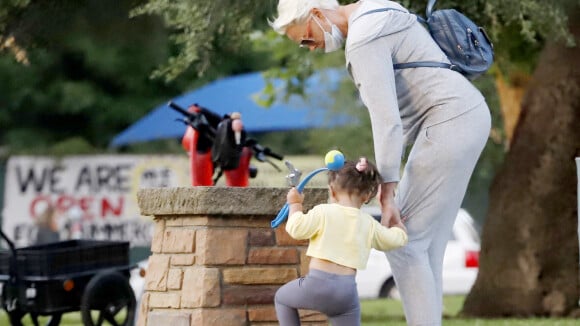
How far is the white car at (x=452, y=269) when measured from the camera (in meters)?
17.9

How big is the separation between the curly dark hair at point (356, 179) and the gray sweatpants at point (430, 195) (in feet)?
0.58

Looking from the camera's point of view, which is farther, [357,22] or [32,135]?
[32,135]

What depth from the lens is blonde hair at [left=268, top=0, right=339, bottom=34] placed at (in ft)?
17.1

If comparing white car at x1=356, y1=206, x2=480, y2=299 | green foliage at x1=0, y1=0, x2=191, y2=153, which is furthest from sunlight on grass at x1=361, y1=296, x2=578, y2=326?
green foliage at x1=0, y1=0, x2=191, y2=153

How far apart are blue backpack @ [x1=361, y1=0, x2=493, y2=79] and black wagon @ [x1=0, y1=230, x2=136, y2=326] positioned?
15.9 feet

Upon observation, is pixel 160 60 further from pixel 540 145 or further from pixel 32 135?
pixel 540 145

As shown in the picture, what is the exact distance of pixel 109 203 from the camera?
64.5ft

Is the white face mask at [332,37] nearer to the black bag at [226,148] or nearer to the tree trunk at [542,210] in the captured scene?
the black bag at [226,148]

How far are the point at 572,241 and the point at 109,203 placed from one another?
31.0ft

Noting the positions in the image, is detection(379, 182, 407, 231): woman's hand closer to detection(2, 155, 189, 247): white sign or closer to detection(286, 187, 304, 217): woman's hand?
detection(286, 187, 304, 217): woman's hand

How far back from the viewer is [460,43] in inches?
211

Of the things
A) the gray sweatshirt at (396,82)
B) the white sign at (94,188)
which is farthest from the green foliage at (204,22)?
the white sign at (94,188)

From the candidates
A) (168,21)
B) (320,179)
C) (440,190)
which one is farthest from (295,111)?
(440,190)

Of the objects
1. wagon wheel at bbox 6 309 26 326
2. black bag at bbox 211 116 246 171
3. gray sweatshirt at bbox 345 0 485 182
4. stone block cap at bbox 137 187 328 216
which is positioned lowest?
wagon wheel at bbox 6 309 26 326
